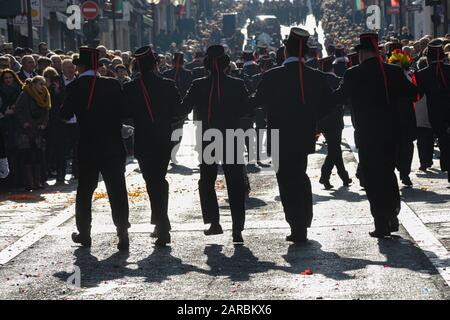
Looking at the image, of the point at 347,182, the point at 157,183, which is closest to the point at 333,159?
the point at 347,182

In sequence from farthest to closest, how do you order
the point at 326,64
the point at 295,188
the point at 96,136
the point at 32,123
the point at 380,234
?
the point at 326,64, the point at 32,123, the point at 295,188, the point at 96,136, the point at 380,234

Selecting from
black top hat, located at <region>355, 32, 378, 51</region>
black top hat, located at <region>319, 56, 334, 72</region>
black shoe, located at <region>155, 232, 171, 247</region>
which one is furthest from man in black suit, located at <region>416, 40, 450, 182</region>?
black shoe, located at <region>155, 232, 171, 247</region>

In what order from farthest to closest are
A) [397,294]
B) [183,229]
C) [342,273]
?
1. [183,229]
2. [342,273]
3. [397,294]

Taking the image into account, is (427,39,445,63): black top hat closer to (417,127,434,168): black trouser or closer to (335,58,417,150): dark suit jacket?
(417,127,434,168): black trouser

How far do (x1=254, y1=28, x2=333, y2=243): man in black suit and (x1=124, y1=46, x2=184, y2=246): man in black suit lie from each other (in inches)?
34.6

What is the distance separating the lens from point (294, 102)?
13.0 m

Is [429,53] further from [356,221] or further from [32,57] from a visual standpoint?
[32,57]

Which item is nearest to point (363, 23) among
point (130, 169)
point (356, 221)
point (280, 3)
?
point (280, 3)

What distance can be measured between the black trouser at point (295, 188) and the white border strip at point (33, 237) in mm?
2502

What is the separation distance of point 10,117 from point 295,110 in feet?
23.7

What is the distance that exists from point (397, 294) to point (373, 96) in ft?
11.5

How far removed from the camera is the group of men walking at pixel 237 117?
1292 cm

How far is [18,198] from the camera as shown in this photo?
18094 mm

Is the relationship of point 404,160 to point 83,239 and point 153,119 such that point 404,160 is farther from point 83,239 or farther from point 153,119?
point 83,239
